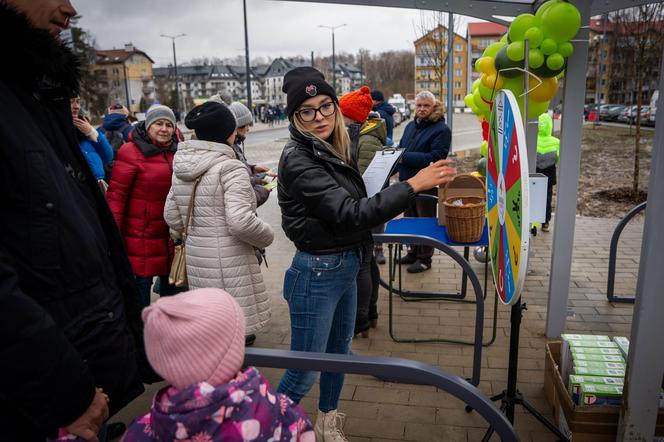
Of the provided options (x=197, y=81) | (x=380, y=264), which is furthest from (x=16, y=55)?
(x=197, y=81)

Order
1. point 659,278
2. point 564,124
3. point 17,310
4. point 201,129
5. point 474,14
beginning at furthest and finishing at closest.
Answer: point 474,14 → point 564,124 → point 201,129 → point 659,278 → point 17,310

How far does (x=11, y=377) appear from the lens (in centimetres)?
107

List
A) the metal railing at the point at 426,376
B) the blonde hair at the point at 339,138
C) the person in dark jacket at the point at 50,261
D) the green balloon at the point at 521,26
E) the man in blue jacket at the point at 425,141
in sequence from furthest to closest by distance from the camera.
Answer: the man in blue jacket at the point at 425,141, the green balloon at the point at 521,26, the blonde hair at the point at 339,138, the metal railing at the point at 426,376, the person in dark jacket at the point at 50,261

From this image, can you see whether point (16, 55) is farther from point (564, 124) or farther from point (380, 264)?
point (380, 264)

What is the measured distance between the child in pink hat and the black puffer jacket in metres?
0.83

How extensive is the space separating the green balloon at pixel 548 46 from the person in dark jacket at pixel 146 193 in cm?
253

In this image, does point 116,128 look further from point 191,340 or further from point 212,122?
point 191,340

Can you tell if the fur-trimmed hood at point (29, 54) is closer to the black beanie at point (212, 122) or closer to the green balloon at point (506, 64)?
the black beanie at point (212, 122)

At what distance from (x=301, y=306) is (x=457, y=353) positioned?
182 centimetres

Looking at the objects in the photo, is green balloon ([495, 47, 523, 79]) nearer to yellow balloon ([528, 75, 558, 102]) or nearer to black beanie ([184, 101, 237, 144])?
yellow balloon ([528, 75, 558, 102])

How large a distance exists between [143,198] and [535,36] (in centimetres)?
275

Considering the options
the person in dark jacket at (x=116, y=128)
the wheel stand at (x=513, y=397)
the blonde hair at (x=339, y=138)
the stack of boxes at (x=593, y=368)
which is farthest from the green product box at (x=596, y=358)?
the person in dark jacket at (x=116, y=128)

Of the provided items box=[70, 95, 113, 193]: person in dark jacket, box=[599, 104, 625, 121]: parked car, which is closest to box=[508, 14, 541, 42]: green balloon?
box=[70, 95, 113, 193]: person in dark jacket

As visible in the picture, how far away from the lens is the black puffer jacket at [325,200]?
2.00 metres
